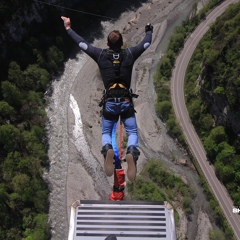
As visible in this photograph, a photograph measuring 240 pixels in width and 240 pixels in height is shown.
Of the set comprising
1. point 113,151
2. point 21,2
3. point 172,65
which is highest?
point 21,2

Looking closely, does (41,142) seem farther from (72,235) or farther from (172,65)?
(72,235)

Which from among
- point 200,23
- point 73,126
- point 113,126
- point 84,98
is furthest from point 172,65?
point 113,126

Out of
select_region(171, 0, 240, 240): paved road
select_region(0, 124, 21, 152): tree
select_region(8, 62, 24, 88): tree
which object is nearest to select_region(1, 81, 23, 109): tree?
select_region(8, 62, 24, 88): tree

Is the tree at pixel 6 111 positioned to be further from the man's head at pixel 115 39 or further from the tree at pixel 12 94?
the man's head at pixel 115 39

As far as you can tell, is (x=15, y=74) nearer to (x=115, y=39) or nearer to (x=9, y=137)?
(x=9, y=137)

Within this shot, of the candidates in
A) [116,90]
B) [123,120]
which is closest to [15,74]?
[123,120]

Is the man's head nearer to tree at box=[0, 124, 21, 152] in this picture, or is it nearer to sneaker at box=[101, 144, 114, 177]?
sneaker at box=[101, 144, 114, 177]
